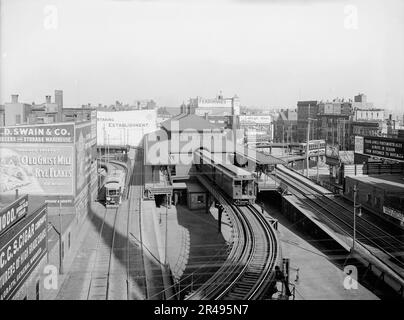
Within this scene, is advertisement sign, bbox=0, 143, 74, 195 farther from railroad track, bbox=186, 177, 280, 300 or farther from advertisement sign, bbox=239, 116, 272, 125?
advertisement sign, bbox=239, 116, 272, 125

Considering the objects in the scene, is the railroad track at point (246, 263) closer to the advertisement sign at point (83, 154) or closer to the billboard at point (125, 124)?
the advertisement sign at point (83, 154)

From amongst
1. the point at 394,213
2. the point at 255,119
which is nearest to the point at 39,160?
the point at 394,213

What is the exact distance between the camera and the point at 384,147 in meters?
20.7

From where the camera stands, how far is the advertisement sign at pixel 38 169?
16031 millimetres

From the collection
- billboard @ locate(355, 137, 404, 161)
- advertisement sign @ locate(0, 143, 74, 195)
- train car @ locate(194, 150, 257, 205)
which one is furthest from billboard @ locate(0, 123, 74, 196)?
billboard @ locate(355, 137, 404, 161)

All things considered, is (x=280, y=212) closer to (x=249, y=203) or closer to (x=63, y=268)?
(x=249, y=203)

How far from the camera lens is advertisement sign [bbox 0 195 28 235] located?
6.13 m

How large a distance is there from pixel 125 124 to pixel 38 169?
2667cm

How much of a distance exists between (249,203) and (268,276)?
25.7ft

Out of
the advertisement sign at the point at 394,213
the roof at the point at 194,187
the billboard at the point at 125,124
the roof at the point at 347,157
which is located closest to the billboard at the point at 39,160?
the roof at the point at 194,187

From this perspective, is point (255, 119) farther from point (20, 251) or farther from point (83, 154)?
point (20, 251)

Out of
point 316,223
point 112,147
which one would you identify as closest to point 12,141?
point 316,223

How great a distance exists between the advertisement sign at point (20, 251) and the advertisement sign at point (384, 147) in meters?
16.9

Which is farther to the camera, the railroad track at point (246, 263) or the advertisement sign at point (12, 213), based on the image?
the railroad track at point (246, 263)
